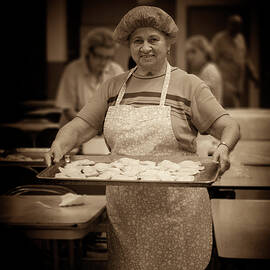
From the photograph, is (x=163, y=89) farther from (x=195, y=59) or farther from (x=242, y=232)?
(x=195, y=59)

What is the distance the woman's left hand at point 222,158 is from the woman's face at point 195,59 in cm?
180

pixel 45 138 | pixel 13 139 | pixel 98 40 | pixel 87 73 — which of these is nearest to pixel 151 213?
pixel 45 138

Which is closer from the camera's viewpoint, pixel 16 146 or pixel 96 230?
pixel 96 230

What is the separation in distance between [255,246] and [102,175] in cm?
57

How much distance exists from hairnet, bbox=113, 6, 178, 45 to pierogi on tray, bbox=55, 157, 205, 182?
0.43 meters

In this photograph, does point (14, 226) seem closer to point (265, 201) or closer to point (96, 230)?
point (96, 230)

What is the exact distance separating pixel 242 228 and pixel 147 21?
80cm

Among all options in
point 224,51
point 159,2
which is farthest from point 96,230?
point 224,51

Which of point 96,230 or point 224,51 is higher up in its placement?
point 224,51

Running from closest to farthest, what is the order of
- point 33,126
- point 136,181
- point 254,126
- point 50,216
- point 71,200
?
point 136,181, point 50,216, point 71,200, point 254,126, point 33,126

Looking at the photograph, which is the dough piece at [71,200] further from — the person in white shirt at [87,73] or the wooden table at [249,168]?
the person in white shirt at [87,73]

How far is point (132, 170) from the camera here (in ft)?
6.11

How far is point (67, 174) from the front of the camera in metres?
1.80

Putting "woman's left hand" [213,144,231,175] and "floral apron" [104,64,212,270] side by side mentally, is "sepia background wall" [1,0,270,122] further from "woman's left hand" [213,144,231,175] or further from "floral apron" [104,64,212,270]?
"woman's left hand" [213,144,231,175]
